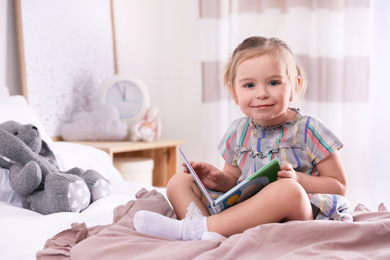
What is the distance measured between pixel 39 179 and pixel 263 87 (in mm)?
736

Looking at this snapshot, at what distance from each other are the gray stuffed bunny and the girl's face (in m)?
0.58

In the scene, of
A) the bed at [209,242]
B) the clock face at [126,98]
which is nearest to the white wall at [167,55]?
the clock face at [126,98]

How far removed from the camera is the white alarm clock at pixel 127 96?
8.75 feet

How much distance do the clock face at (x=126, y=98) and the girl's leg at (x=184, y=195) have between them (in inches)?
60.0

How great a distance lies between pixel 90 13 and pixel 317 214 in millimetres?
2008

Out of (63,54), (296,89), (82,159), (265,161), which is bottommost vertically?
(82,159)

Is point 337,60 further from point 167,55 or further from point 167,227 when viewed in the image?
point 167,227

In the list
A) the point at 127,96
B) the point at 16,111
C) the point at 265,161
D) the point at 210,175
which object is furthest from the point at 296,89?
the point at 127,96

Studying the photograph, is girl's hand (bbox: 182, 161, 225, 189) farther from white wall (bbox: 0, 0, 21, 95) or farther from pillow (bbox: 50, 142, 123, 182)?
white wall (bbox: 0, 0, 21, 95)

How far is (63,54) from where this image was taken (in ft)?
8.21

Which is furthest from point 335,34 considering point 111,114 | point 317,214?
point 317,214

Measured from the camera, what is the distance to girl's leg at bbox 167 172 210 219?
1143mm

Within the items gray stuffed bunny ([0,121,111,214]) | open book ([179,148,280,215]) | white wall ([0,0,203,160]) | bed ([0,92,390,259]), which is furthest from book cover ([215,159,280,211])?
white wall ([0,0,203,160])

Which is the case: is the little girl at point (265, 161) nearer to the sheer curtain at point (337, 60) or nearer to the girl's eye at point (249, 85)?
the girl's eye at point (249, 85)
